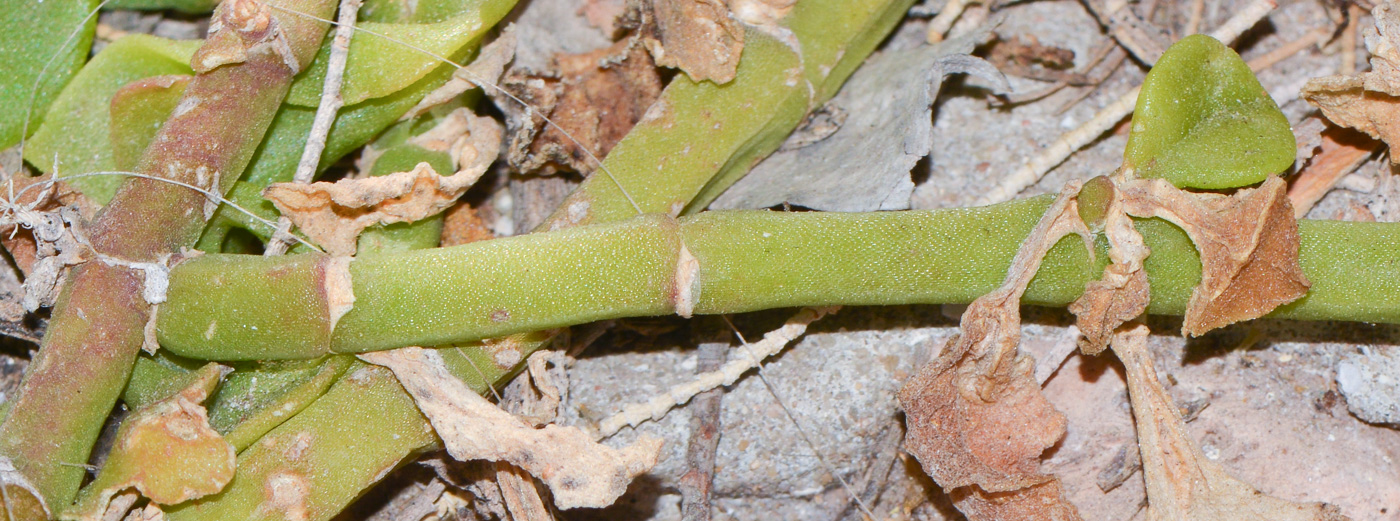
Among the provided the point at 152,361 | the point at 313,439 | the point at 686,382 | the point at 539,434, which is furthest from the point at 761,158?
the point at 152,361

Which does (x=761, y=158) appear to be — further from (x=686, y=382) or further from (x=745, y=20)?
(x=686, y=382)

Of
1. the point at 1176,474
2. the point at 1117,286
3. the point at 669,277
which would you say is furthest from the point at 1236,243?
the point at 669,277

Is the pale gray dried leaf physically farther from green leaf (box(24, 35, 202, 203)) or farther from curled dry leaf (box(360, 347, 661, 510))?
green leaf (box(24, 35, 202, 203))

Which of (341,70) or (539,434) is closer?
(539,434)

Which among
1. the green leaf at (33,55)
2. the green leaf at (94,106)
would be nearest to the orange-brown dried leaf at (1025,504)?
the green leaf at (94,106)

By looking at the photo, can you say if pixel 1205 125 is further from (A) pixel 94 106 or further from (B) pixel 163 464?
(A) pixel 94 106

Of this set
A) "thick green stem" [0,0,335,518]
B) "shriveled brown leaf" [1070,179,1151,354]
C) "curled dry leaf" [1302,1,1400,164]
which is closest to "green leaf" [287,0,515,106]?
"thick green stem" [0,0,335,518]

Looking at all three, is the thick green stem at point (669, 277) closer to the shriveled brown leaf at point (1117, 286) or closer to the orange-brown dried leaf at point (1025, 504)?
the shriveled brown leaf at point (1117, 286)
